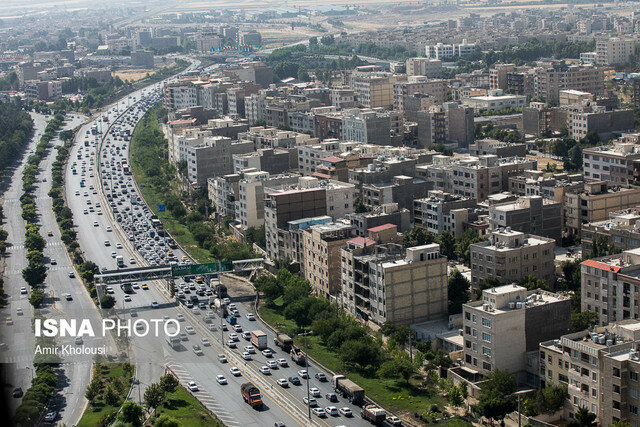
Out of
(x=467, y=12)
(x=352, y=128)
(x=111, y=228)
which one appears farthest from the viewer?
(x=467, y=12)

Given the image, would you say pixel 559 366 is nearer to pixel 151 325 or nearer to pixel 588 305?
pixel 588 305

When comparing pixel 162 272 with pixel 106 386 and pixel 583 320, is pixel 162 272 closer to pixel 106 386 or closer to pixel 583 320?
pixel 106 386

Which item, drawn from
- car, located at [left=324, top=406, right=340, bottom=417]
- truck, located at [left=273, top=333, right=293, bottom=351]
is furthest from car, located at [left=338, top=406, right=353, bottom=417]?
truck, located at [left=273, top=333, right=293, bottom=351]

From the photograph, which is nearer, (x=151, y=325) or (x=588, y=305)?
(x=588, y=305)

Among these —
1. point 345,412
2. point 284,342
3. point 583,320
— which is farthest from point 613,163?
point 345,412

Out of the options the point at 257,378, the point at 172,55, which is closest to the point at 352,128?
the point at 257,378

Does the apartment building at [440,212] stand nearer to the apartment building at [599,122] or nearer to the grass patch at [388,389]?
the grass patch at [388,389]

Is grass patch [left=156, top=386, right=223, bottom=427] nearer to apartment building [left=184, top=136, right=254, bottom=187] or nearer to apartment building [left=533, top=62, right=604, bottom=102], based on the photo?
apartment building [left=184, top=136, right=254, bottom=187]
